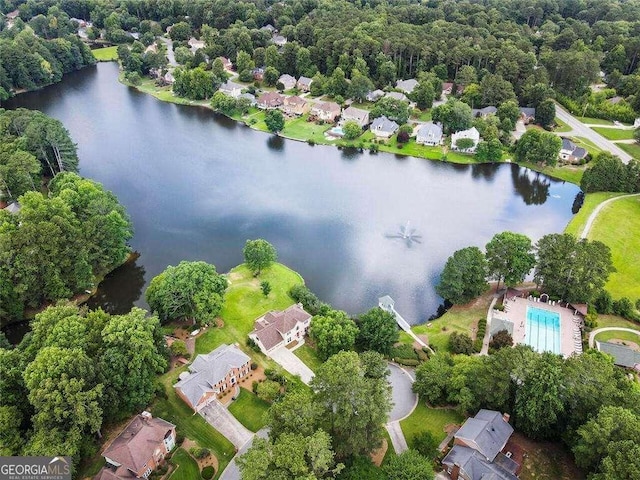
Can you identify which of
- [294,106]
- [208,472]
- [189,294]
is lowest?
[208,472]

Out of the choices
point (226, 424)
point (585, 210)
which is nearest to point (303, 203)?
point (226, 424)

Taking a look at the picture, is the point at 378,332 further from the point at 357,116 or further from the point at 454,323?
the point at 357,116

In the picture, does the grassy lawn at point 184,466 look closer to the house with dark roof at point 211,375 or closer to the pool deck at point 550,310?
the house with dark roof at point 211,375

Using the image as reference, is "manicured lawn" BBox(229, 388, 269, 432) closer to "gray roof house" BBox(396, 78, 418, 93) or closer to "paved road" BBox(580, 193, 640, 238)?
"paved road" BBox(580, 193, 640, 238)

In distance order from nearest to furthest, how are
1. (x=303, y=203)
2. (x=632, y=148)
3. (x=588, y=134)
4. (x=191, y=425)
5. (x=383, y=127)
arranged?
1. (x=191, y=425)
2. (x=303, y=203)
3. (x=632, y=148)
4. (x=383, y=127)
5. (x=588, y=134)

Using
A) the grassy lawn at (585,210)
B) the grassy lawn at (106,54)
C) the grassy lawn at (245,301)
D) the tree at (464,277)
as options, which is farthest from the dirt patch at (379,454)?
the grassy lawn at (106,54)

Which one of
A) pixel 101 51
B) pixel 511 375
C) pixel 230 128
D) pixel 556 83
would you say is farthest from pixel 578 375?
pixel 101 51
